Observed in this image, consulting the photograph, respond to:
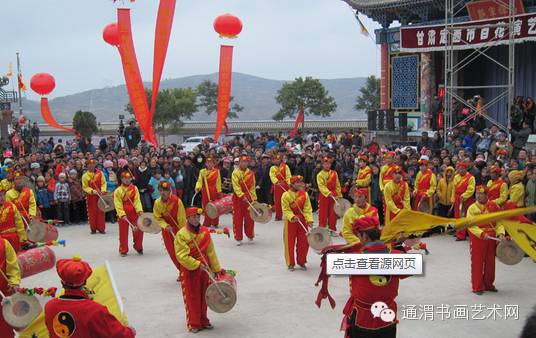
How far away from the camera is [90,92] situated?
170750mm

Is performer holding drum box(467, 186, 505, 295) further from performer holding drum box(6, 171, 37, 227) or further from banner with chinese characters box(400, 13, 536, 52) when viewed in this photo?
banner with chinese characters box(400, 13, 536, 52)

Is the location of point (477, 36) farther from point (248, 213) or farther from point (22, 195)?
point (22, 195)

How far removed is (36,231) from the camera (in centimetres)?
980

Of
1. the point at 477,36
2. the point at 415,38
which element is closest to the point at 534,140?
the point at 477,36

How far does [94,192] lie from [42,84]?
416 inches

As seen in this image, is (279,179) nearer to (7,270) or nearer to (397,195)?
(397,195)

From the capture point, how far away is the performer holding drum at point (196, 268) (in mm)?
6785

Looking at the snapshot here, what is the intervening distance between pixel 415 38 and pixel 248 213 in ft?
35.1

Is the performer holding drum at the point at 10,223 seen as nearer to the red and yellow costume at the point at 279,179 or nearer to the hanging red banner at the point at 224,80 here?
the red and yellow costume at the point at 279,179

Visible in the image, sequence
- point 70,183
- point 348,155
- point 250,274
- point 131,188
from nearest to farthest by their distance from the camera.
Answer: point 250,274, point 131,188, point 70,183, point 348,155

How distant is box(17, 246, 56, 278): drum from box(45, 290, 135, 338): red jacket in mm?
3801

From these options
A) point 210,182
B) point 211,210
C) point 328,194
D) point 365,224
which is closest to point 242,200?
point 211,210

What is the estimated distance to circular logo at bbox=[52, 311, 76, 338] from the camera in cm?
411

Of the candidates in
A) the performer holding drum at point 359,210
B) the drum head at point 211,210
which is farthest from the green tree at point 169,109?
the performer holding drum at point 359,210
